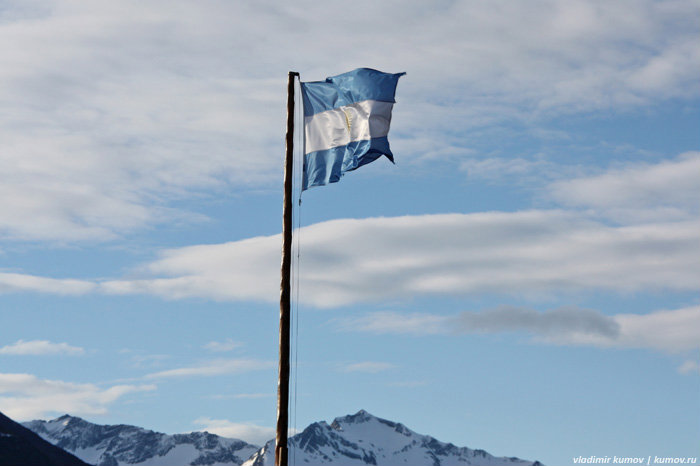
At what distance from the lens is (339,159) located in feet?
92.1

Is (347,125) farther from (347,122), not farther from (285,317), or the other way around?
(285,317)

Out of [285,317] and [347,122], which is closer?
[285,317]

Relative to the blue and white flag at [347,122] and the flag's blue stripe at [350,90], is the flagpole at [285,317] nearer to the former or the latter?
the blue and white flag at [347,122]

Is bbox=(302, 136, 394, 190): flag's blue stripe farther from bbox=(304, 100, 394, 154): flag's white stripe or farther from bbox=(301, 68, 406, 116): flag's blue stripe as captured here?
bbox=(301, 68, 406, 116): flag's blue stripe

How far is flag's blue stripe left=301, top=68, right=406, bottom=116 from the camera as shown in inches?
1113

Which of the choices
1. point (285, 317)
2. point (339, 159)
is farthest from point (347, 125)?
point (285, 317)

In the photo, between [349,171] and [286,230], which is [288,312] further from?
[349,171]

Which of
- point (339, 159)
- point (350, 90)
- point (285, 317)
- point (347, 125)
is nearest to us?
point (285, 317)

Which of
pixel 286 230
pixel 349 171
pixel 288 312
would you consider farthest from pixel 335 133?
pixel 288 312

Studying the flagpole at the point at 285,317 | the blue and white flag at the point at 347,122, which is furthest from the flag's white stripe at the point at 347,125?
the flagpole at the point at 285,317

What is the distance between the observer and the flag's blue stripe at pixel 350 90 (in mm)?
28281

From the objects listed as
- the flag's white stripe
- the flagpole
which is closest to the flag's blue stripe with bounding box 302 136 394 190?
the flag's white stripe

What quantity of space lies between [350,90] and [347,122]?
0.85 meters

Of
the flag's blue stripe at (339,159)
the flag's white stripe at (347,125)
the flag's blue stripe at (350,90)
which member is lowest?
the flag's blue stripe at (339,159)
